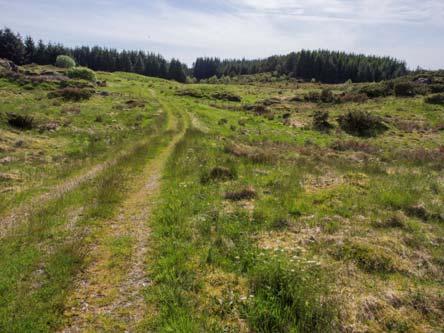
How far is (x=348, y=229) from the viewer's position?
9.82 metres

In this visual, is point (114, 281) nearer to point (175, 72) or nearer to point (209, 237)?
point (209, 237)

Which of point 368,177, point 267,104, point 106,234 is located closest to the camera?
point 106,234

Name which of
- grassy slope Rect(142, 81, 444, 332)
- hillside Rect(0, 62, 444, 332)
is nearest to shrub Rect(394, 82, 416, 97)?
hillside Rect(0, 62, 444, 332)

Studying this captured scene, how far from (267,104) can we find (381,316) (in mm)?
53165

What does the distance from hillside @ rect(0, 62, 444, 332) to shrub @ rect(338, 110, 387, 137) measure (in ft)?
51.5

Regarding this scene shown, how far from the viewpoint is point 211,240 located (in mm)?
8945

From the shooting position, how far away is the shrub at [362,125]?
37156 mm

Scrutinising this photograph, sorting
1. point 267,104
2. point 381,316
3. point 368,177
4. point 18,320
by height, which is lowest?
point 18,320

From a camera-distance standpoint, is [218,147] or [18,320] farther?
[218,147]

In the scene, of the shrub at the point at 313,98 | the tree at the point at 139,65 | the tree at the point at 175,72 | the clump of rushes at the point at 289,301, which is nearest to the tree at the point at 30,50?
the tree at the point at 139,65

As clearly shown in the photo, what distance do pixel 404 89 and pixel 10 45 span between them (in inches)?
4746

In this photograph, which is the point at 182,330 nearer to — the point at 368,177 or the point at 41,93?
the point at 368,177

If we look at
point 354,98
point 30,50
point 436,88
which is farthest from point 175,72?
point 436,88

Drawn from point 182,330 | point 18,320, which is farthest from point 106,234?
point 182,330
